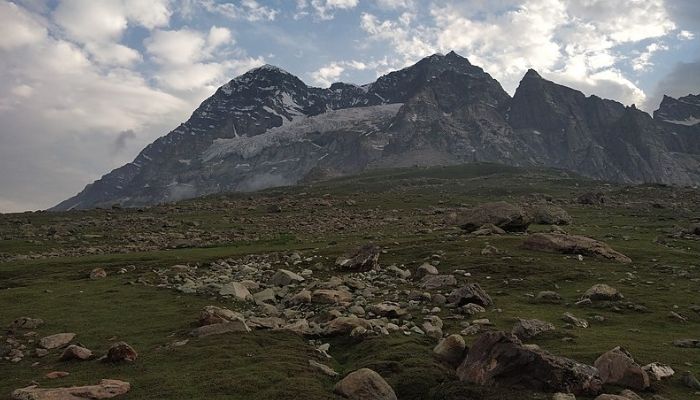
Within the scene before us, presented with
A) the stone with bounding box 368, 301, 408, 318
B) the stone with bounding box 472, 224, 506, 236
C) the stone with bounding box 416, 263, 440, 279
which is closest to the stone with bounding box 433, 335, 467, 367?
the stone with bounding box 368, 301, 408, 318

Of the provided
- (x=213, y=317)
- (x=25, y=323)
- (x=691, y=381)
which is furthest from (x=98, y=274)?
(x=691, y=381)

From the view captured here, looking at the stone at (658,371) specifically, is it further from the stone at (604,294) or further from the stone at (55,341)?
the stone at (55,341)

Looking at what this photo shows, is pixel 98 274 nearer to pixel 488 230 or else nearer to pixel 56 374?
pixel 56 374

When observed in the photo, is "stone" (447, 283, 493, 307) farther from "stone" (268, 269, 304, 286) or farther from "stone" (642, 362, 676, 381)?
"stone" (268, 269, 304, 286)

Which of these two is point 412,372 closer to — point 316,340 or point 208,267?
point 316,340

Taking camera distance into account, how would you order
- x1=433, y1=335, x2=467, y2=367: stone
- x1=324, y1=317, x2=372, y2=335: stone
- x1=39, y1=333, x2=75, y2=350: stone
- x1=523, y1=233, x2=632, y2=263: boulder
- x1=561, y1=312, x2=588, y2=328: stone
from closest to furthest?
x1=433, y1=335, x2=467, y2=367: stone < x1=39, y1=333, x2=75, y2=350: stone < x1=324, y1=317, x2=372, y2=335: stone < x1=561, y1=312, x2=588, y2=328: stone < x1=523, y1=233, x2=632, y2=263: boulder

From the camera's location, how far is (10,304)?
92.5ft

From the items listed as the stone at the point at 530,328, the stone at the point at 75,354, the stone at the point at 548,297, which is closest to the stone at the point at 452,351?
the stone at the point at 530,328

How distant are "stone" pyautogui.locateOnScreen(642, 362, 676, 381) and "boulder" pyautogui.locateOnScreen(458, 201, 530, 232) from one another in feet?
128

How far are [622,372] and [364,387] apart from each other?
22.9ft

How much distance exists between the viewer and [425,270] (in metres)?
33.6

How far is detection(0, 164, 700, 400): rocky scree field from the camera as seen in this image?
1450 centimetres

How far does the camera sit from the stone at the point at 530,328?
1952 cm

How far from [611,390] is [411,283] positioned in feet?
59.5
